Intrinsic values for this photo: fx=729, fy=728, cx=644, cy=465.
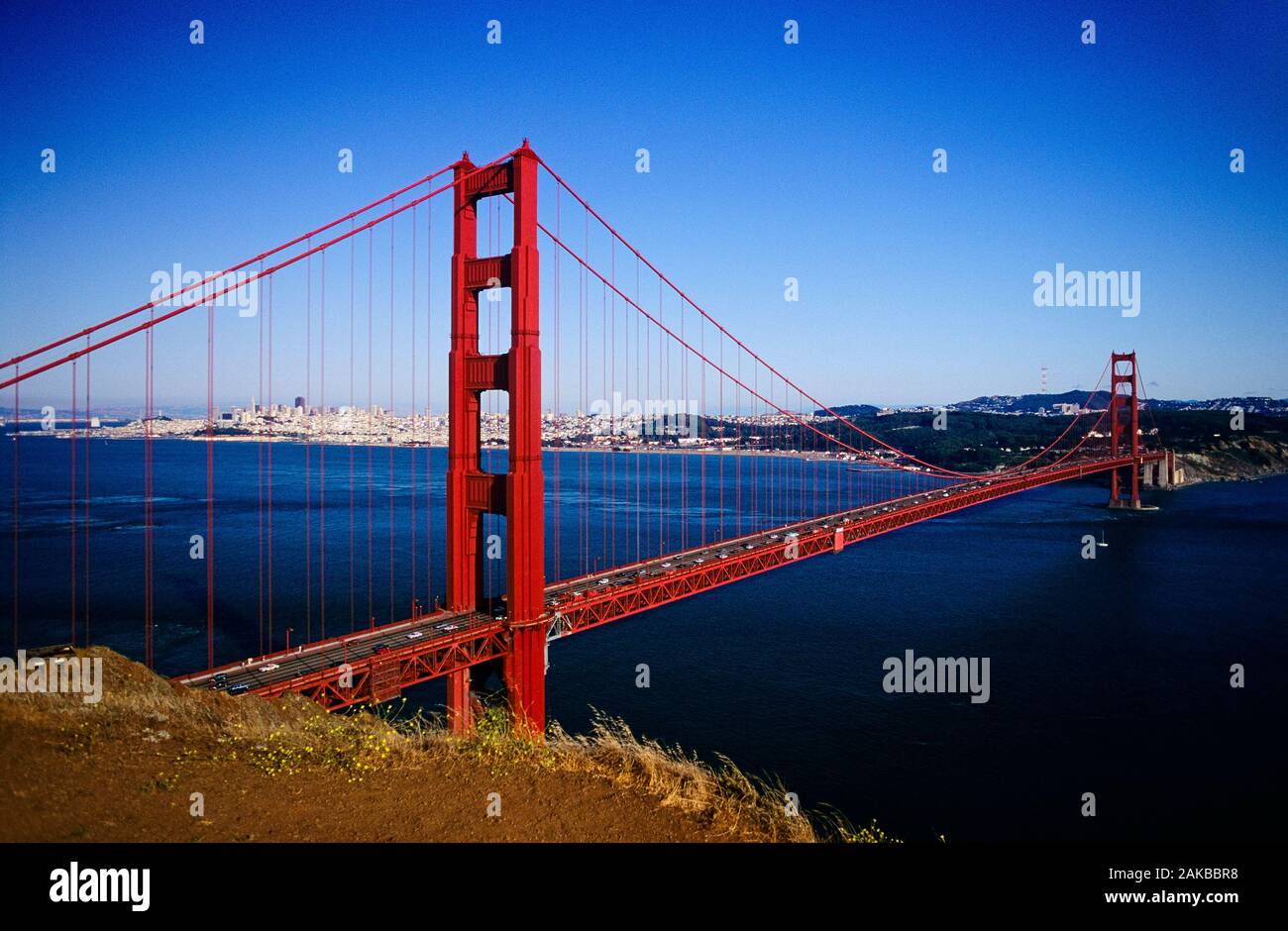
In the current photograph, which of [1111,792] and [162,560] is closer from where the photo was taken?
[1111,792]

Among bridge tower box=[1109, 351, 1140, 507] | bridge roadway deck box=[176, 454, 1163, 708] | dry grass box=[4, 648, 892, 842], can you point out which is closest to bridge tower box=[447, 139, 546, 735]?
bridge roadway deck box=[176, 454, 1163, 708]

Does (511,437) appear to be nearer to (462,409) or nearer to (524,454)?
(524,454)

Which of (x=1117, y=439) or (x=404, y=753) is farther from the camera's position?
(x=1117, y=439)

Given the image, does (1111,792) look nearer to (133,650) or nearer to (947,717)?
(947,717)

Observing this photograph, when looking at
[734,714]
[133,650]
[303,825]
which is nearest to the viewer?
[303,825]

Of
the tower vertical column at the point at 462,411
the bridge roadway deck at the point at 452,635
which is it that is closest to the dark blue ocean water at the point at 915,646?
the bridge roadway deck at the point at 452,635

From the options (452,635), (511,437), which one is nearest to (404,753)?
(452,635)
